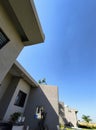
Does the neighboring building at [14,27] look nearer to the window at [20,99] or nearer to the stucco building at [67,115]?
the window at [20,99]

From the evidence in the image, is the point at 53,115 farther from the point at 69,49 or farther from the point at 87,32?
the point at 87,32

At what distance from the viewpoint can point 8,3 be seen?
124 inches

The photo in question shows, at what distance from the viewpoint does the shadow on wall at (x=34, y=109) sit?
7415mm

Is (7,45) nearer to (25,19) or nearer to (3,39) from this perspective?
(3,39)

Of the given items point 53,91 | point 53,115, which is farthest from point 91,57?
point 53,115

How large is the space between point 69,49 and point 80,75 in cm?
422

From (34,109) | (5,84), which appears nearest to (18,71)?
(5,84)

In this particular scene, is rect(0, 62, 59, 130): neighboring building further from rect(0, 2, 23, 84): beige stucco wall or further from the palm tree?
the palm tree

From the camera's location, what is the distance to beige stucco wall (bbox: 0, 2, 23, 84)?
332 cm

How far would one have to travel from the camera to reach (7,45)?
11.7 feet

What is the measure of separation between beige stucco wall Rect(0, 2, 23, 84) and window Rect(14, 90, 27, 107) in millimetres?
4205

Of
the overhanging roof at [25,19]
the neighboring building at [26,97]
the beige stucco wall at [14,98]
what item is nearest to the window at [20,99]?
the neighboring building at [26,97]

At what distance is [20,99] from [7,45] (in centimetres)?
529

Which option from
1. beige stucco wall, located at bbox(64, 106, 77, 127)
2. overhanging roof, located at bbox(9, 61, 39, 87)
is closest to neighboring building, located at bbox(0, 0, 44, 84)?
overhanging roof, located at bbox(9, 61, 39, 87)
